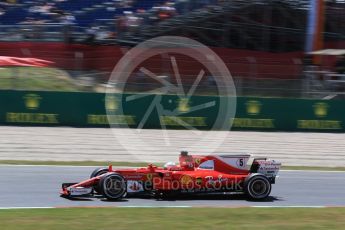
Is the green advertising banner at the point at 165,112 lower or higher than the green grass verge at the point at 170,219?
higher

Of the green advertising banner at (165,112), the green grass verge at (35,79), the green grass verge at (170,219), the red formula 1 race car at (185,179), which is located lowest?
the green grass verge at (170,219)

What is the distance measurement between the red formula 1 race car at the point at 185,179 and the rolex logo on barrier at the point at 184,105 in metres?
10.9

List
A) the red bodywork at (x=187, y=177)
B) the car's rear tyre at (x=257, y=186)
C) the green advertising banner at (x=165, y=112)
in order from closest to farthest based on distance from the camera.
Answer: the red bodywork at (x=187, y=177) < the car's rear tyre at (x=257, y=186) < the green advertising banner at (x=165, y=112)

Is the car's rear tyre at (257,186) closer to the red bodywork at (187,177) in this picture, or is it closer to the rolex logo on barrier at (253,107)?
the red bodywork at (187,177)

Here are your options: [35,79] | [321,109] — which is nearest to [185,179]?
[35,79]

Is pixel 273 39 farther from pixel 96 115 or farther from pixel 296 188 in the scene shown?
pixel 296 188

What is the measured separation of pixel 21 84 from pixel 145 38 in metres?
6.62

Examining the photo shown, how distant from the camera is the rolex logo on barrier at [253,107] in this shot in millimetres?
22656

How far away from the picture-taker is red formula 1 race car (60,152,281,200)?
1046 cm

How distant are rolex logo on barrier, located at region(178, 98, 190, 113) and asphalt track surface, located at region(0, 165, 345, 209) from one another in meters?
7.25

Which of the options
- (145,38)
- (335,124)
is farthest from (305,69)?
(145,38)

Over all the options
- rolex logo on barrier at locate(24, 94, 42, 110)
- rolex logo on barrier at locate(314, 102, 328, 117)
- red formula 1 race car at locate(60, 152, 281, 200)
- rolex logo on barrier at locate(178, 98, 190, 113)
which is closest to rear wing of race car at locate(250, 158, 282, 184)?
red formula 1 race car at locate(60, 152, 281, 200)

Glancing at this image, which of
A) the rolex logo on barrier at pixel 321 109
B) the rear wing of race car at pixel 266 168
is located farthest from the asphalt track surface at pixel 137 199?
the rolex logo on barrier at pixel 321 109

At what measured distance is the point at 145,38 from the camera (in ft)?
88.3
